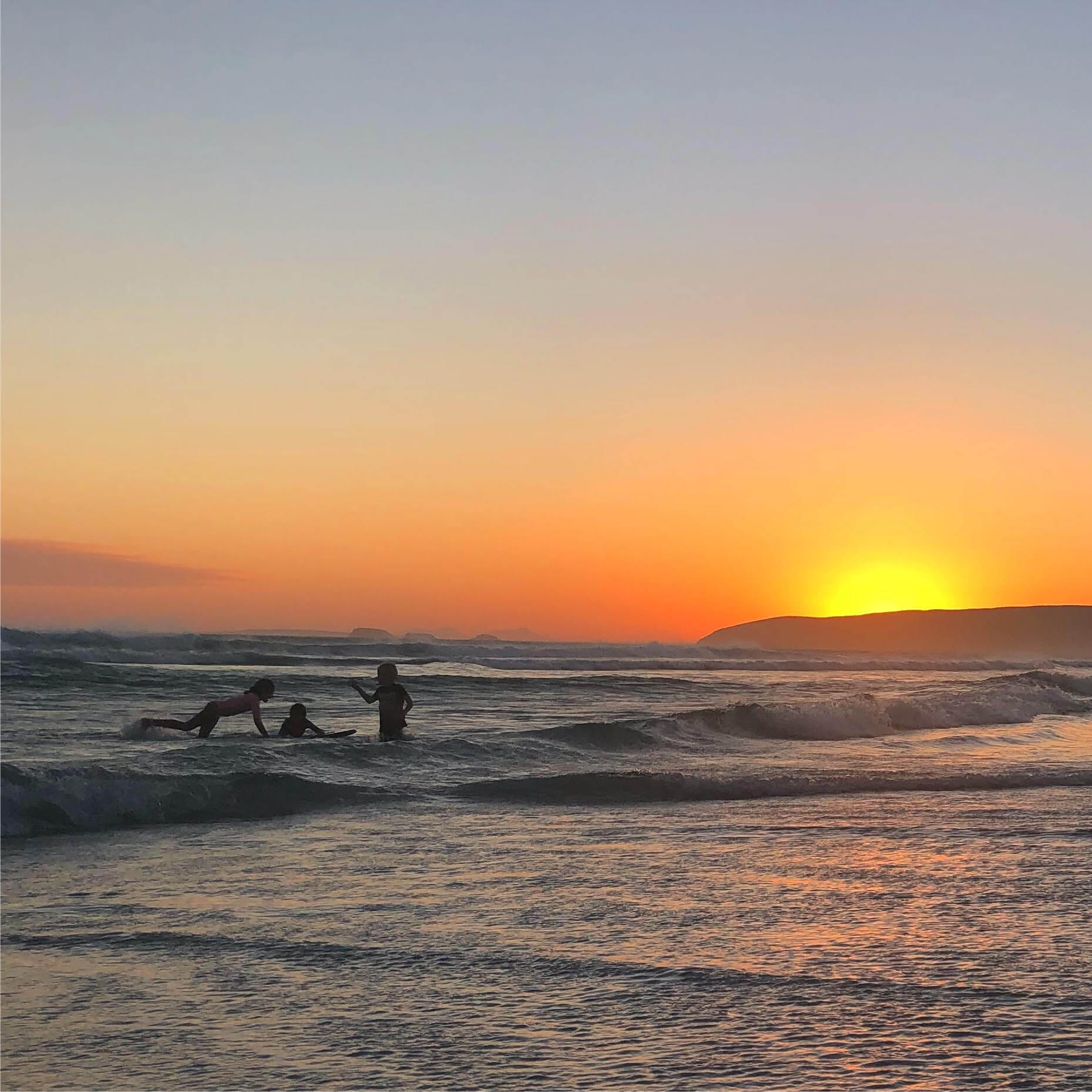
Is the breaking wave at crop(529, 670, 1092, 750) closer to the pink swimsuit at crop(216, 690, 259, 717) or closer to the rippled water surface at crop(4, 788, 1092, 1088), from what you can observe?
the pink swimsuit at crop(216, 690, 259, 717)

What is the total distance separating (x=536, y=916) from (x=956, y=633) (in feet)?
328

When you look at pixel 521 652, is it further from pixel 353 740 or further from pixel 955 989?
pixel 955 989

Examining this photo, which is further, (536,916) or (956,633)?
(956,633)

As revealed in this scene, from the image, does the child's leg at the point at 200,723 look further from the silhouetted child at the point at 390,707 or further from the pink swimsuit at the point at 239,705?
the silhouetted child at the point at 390,707

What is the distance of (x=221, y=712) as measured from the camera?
640 inches

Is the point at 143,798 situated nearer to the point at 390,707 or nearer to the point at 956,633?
the point at 390,707

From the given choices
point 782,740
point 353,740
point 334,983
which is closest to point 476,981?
point 334,983

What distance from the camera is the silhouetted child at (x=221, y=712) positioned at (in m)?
16.0

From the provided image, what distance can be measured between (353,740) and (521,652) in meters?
46.3

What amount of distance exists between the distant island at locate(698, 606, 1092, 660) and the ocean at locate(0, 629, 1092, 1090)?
85034mm

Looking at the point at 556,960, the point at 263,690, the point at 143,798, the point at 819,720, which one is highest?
the point at 263,690

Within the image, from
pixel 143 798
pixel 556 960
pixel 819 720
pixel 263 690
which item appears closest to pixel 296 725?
pixel 263 690

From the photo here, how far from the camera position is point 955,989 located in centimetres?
493

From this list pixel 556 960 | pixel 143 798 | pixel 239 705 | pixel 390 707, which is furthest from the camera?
pixel 239 705
